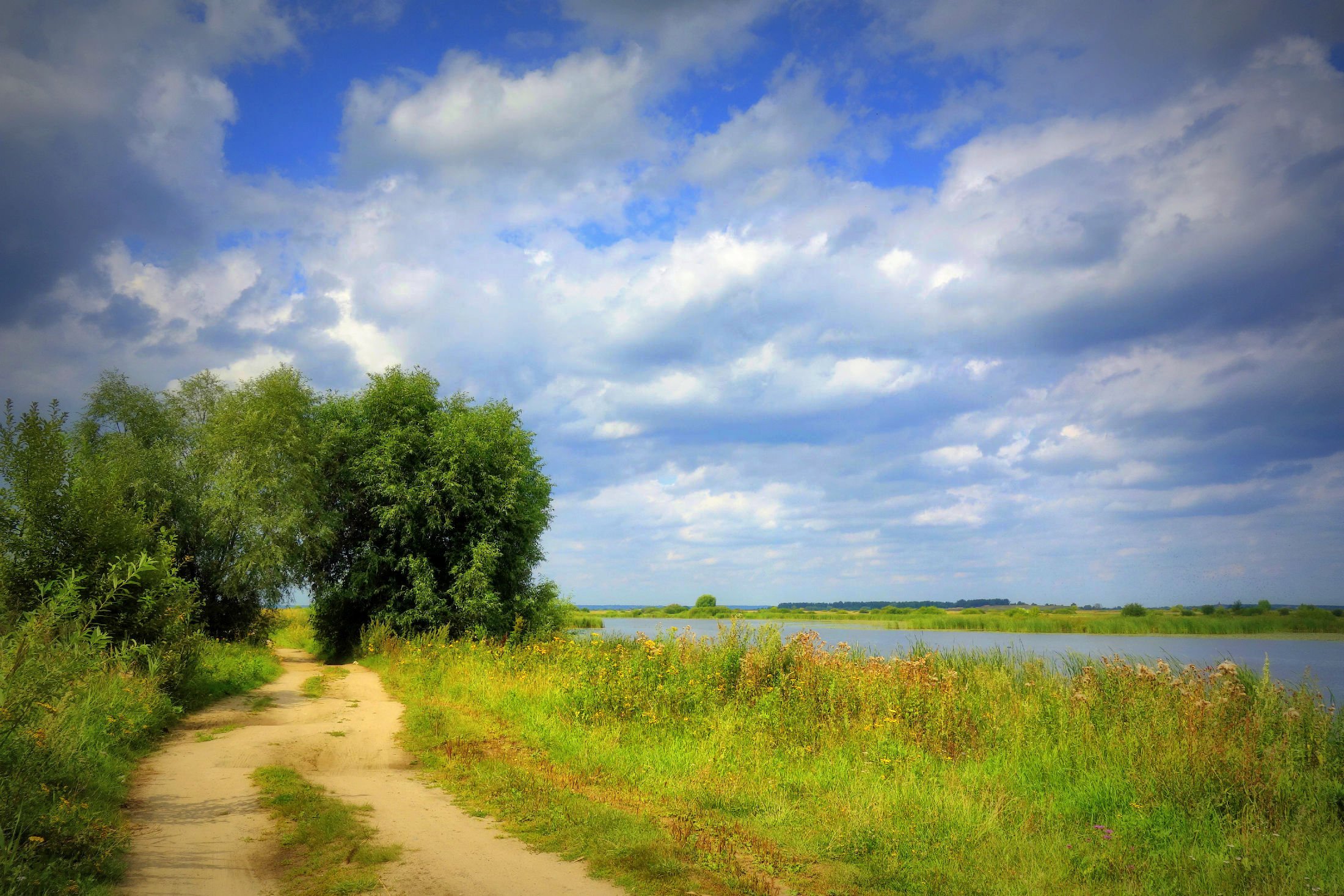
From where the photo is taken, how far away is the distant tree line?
914 inches

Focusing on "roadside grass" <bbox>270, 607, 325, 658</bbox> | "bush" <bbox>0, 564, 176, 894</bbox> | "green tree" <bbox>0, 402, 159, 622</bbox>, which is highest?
"green tree" <bbox>0, 402, 159, 622</bbox>

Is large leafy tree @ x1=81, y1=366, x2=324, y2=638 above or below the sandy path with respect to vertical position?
above

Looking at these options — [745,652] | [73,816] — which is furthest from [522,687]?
[73,816]

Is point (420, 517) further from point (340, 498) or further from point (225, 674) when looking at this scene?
point (225, 674)

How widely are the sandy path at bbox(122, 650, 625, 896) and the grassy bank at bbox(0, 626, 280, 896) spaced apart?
1.00 ft

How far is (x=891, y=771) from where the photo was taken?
909cm

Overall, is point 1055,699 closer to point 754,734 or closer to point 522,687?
point 754,734

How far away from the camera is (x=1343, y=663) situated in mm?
19828

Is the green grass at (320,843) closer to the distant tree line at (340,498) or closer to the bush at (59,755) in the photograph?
the bush at (59,755)

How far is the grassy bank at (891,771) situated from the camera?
612cm

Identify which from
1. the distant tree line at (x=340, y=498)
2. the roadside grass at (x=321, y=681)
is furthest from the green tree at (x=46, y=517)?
the distant tree line at (x=340, y=498)

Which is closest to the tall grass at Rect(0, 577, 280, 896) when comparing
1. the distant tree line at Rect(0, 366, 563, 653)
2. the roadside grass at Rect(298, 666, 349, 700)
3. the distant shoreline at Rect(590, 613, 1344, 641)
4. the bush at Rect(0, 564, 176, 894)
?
the bush at Rect(0, 564, 176, 894)

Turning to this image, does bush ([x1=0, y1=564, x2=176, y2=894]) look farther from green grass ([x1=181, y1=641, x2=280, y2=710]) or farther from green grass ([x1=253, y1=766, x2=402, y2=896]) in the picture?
green grass ([x1=181, y1=641, x2=280, y2=710])

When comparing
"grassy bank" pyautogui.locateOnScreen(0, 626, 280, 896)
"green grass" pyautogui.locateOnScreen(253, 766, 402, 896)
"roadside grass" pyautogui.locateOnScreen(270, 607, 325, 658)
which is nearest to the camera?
"grassy bank" pyautogui.locateOnScreen(0, 626, 280, 896)
